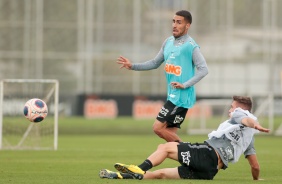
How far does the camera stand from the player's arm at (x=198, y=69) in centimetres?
1365

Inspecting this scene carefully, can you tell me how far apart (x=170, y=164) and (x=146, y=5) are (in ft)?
91.0

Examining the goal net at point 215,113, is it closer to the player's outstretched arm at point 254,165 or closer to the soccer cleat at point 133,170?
the player's outstretched arm at point 254,165

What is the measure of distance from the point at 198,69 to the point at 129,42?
1156 inches

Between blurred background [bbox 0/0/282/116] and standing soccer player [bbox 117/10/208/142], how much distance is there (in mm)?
26460

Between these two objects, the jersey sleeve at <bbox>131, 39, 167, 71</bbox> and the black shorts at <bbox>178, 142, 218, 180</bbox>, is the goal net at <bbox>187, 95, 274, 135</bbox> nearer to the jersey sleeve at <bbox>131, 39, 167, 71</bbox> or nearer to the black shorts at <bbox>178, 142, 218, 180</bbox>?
the jersey sleeve at <bbox>131, 39, 167, 71</bbox>

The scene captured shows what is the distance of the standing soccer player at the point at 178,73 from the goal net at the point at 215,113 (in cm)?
1932

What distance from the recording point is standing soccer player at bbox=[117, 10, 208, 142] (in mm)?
13898

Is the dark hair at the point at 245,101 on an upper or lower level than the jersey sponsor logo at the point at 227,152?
upper

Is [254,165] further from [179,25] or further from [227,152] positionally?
[179,25]

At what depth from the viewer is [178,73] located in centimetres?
1405

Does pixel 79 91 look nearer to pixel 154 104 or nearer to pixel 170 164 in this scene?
pixel 154 104

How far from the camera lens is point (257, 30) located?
4459 cm

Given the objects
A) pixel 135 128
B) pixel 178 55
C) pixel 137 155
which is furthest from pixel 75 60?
pixel 178 55

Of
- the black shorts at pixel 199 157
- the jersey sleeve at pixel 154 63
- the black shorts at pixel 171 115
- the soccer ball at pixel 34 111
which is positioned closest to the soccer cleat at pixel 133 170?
the black shorts at pixel 199 157
